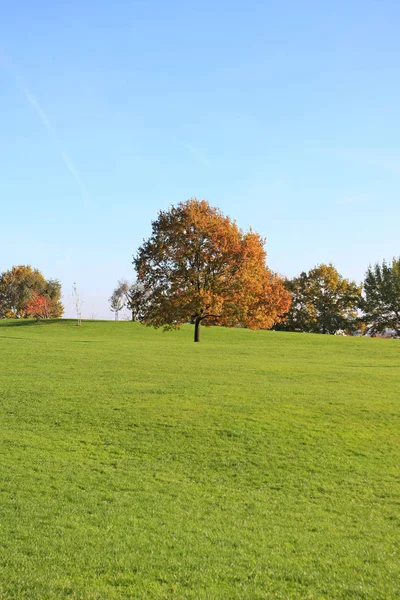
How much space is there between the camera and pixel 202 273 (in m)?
45.1

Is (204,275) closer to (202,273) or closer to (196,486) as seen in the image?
(202,273)

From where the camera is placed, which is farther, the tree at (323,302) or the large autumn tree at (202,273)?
the tree at (323,302)

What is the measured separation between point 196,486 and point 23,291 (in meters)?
109

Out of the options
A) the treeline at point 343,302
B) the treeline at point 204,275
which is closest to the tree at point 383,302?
the treeline at point 343,302

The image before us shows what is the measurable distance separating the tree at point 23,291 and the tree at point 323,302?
5151 cm

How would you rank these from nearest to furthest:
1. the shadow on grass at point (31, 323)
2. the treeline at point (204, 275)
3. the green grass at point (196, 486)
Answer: the green grass at point (196, 486) → the treeline at point (204, 275) → the shadow on grass at point (31, 323)

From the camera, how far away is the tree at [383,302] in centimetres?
8838

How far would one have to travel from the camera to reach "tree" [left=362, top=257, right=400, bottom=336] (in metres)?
88.4

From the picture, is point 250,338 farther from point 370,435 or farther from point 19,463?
point 19,463

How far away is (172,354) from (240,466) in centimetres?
2147

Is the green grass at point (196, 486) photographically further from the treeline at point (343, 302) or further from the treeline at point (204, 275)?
the treeline at point (343, 302)

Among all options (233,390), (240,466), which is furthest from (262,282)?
(240,466)

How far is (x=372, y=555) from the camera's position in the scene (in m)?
7.67

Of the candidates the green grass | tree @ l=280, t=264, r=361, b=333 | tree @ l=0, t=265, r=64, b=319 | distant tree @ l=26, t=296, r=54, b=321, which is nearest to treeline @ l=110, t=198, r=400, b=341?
the green grass
